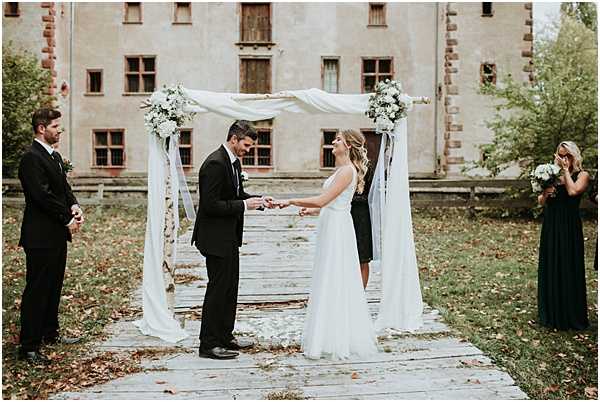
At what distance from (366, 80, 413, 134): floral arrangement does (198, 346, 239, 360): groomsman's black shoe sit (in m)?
3.14

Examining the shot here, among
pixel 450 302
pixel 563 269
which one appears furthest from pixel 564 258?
pixel 450 302

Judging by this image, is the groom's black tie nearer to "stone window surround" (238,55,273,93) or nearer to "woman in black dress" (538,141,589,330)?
"woman in black dress" (538,141,589,330)

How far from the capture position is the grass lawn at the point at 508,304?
593 cm

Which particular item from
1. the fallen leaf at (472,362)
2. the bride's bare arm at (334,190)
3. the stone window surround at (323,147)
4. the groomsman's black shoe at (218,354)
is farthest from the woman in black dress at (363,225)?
the stone window surround at (323,147)

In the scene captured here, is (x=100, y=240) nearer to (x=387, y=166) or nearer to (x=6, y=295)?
(x=6, y=295)

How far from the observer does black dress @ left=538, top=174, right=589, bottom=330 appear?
729 cm

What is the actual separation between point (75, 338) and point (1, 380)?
1.16 metres

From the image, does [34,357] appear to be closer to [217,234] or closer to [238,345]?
[238,345]

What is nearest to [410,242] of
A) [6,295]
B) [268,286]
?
[268,286]

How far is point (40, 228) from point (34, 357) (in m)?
1.18

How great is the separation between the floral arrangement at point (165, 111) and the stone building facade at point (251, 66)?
62.3ft

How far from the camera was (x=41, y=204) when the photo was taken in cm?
602

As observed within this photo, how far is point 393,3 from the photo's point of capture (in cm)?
2616

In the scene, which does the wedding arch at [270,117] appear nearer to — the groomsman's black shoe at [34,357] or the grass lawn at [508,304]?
the grass lawn at [508,304]
